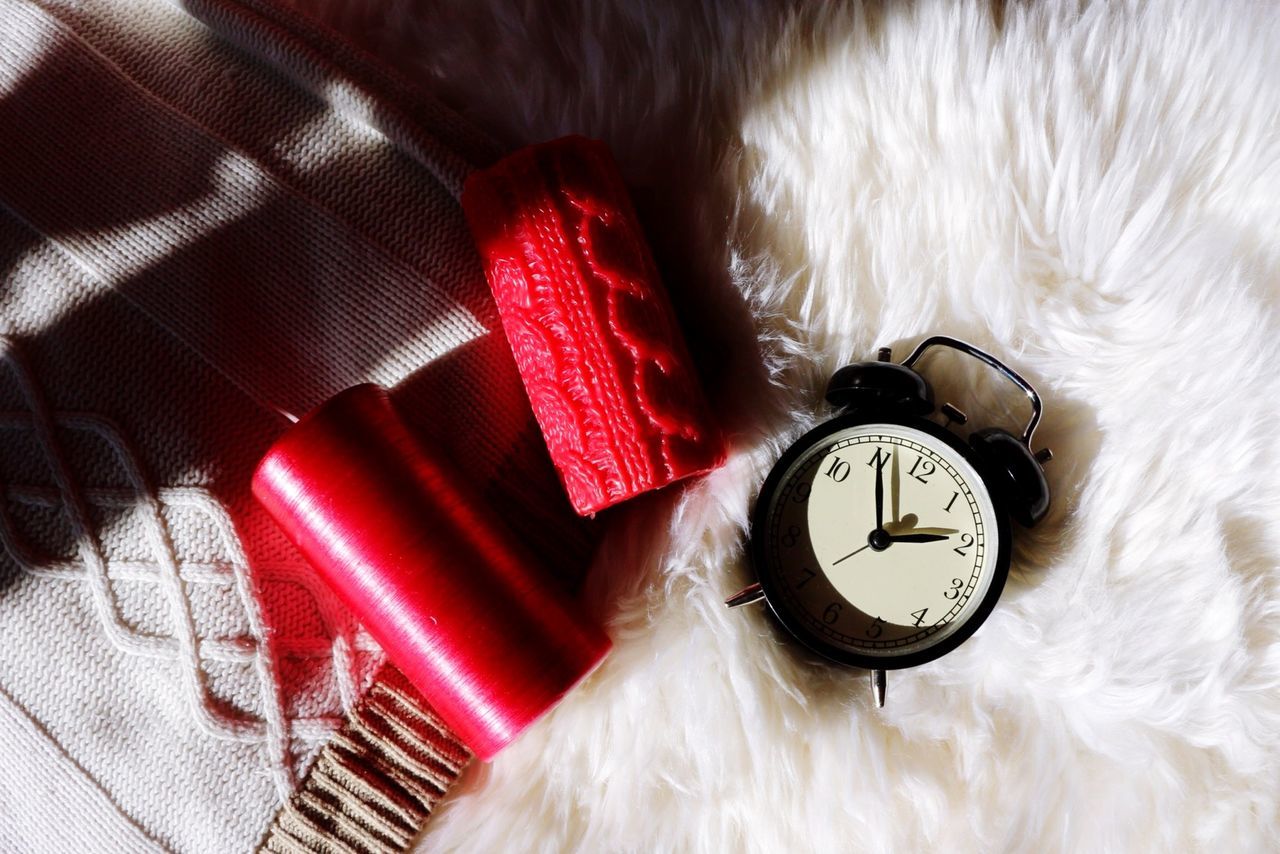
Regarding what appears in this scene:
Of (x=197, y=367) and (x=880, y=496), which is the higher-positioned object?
(x=197, y=367)

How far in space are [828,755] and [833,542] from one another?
15cm

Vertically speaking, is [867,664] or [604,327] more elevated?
[604,327]

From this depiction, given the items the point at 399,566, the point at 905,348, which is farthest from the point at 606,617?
the point at 905,348

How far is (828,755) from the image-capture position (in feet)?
1.92

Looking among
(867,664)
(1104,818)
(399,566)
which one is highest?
(399,566)

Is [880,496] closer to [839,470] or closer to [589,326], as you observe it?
[839,470]

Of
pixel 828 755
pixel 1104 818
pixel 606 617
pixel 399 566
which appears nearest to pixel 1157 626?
pixel 1104 818

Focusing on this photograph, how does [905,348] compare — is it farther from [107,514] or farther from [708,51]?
[107,514]

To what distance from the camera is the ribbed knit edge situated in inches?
22.9

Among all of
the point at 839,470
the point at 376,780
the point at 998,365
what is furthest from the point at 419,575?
the point at 998,365

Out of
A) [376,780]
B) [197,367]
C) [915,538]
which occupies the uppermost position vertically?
[197,367]

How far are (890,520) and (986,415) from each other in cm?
11

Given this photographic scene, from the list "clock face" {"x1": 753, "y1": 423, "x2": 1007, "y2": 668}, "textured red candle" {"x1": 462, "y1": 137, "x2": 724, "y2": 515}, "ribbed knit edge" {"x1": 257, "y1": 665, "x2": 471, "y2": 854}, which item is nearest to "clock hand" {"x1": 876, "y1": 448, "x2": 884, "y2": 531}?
"clock face" {"x1": 753, "y1": 423, "x2": 1007, "y2": 668}

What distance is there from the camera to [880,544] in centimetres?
55
